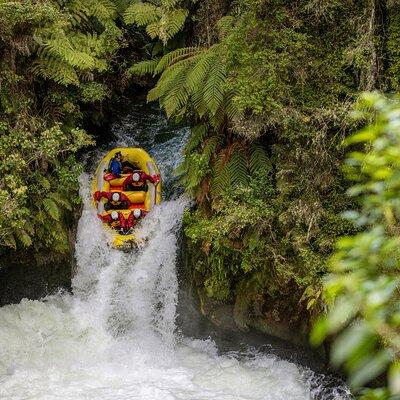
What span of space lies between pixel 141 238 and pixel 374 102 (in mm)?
7354

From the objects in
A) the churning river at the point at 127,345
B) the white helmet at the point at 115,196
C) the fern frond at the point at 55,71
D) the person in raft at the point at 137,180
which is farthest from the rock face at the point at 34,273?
the fern frond at the point at 55,71

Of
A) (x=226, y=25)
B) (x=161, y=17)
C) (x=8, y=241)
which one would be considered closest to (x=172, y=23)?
(x=161, y=17)

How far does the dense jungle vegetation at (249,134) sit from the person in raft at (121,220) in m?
0.67

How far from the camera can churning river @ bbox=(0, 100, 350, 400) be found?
6582mm

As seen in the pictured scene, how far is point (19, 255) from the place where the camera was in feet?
26.0

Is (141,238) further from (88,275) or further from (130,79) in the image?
(130,79)

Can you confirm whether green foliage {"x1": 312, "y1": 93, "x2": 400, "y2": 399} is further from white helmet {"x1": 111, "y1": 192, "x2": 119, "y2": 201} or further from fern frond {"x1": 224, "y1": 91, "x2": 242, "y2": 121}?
white helmet {"x1": 111, "y1": 192, "x2": 119, "y2": 201}

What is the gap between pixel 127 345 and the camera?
772 cm

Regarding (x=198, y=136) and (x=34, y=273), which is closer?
(x=198, y=136)

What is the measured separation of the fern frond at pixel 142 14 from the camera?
9449 millimetres

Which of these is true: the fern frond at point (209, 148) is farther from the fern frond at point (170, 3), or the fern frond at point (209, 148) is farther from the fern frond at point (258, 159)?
the fern frond at point (170, 3)

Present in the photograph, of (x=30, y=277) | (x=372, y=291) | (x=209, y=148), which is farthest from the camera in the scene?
(x=30, y=277)

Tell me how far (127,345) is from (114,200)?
2.55 m

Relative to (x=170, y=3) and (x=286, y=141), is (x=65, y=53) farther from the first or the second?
(x=286, y=141)
